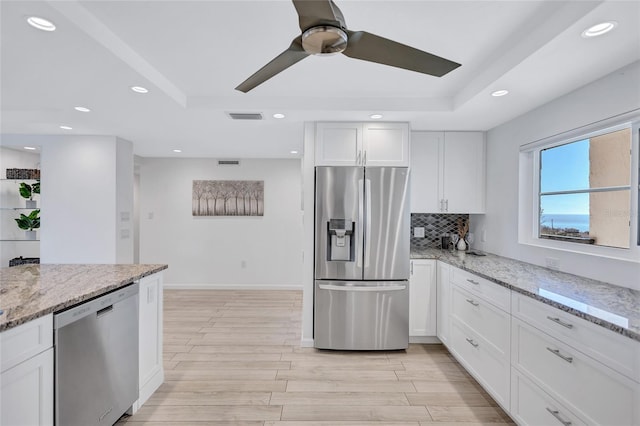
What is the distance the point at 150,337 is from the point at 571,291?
9.06 ft

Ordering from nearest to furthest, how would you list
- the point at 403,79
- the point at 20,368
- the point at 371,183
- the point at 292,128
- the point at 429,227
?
1. the point at 20,368
2. the point at 403,79
3. the point at 371,183
4. the point at 292,128
5. the point at 429,227

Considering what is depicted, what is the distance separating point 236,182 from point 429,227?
10.9ft

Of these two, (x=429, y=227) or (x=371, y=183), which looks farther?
(x=429, y=227)

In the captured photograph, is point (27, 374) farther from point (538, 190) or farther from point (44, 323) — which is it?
point (538, 190)

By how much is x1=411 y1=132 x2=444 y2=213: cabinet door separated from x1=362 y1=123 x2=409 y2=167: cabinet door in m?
0.42

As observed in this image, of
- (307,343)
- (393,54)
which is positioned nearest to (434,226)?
(307,343)

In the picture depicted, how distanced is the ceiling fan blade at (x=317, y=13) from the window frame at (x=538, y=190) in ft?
6.23

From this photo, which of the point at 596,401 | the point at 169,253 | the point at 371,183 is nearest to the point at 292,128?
the point at 371,183

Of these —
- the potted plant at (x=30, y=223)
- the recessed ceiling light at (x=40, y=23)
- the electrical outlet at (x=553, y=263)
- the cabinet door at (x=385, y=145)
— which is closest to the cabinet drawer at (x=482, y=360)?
the electrical outlet at (x=553, y=263)

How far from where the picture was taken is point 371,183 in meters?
3.02

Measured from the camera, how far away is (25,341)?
52.8 inches

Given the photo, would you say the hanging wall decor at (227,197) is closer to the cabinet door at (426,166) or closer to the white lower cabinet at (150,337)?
the cabinet door at (426,166)

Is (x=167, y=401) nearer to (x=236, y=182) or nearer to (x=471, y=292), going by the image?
(x=471, y=292)

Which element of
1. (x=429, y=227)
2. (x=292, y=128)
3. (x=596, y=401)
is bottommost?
(x=596, y=401)
